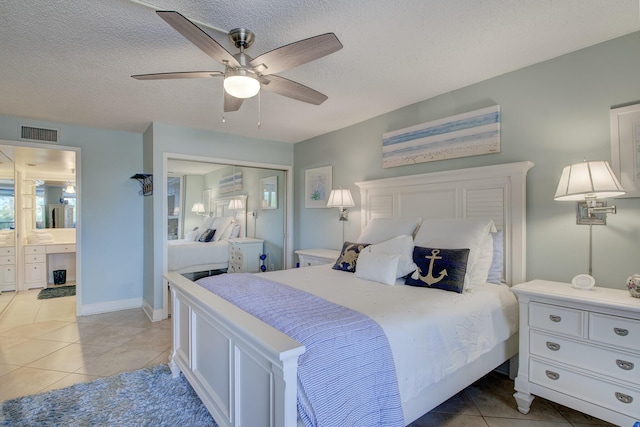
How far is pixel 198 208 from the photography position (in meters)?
4.43

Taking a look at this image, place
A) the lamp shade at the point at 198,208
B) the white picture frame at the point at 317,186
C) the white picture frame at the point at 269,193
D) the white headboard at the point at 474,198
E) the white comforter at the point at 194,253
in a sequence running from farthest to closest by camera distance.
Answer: the white picture frame at the point at 269,193
the lamp shade at the point at 198,208
the white picture frame at the point at 317,186
the white comforter at the point at 194,253
the white headboard at the point at 474,198

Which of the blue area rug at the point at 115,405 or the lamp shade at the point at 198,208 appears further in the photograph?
the lamp shade at the point at 198,208

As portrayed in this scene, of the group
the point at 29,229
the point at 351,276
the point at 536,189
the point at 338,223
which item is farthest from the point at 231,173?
the point at 29,229

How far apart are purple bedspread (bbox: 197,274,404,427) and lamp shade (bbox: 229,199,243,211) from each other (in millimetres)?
3314

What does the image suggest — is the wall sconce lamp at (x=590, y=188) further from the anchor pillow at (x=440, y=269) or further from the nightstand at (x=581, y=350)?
the anchor pillow at (x=440, y=269)

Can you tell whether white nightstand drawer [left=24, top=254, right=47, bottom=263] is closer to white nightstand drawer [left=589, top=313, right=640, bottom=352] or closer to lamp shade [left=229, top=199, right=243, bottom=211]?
lamp shade [left=229, top=199, right=243, bottom=211]

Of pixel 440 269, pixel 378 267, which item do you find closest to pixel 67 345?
pixel 378 267

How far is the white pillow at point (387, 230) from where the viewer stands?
276 cm

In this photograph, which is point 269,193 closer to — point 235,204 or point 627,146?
point 235,204

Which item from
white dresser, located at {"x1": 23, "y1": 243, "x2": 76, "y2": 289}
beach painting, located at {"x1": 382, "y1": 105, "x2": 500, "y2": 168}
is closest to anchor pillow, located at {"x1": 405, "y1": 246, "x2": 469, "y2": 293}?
beach painting, located at {"x1": 382, "y1": 105, "x2": 500, "y2": 168}

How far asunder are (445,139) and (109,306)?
4535mm

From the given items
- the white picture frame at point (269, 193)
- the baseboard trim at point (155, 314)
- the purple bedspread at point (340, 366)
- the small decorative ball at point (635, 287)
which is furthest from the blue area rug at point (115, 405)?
the white picture frame at point (269, 193)

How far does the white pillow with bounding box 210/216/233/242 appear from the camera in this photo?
4.59m

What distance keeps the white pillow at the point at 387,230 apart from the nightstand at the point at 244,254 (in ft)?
7.81
